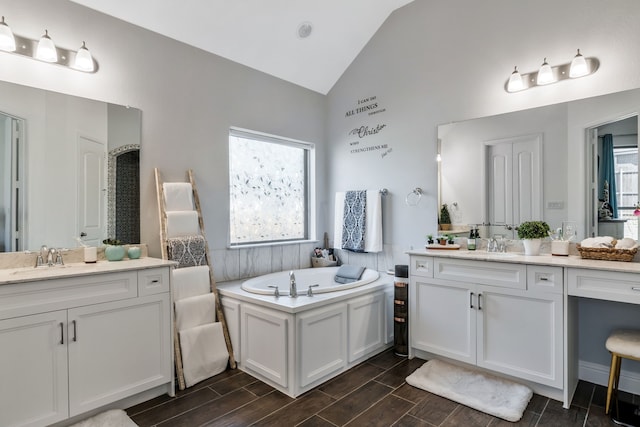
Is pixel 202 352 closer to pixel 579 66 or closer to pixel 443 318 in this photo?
pixel 443 318

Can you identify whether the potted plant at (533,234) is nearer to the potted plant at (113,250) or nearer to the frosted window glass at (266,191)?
the frosted window glass at (266,191)

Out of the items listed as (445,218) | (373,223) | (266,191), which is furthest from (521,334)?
(266,191)

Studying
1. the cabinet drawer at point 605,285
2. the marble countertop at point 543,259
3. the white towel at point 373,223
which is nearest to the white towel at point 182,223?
the white towel at point 373,223

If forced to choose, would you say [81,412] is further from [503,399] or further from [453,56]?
[453,56]

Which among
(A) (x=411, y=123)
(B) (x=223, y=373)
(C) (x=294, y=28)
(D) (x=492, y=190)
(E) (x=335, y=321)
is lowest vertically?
(B) (x=223, y=373)

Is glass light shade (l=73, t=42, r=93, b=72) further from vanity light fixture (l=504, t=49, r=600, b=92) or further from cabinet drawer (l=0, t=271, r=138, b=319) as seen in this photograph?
vanity light fixture (l=504, t=49, r=600, b=92)

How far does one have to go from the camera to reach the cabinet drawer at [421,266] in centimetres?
291

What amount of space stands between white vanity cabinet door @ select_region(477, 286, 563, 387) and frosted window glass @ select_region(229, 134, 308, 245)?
2.19 metres

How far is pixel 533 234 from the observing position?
2.67 metres

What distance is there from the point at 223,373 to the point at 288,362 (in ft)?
2.31

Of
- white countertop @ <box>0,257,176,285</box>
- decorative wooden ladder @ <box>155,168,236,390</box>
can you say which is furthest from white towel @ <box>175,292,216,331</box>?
white countertop @ <box>0,257,176,285</box>

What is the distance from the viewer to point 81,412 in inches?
81.7

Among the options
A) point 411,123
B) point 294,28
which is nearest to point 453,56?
point 411,123

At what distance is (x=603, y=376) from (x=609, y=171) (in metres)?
1.46
